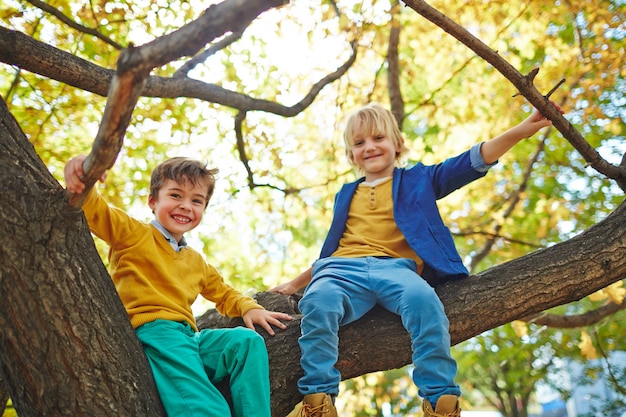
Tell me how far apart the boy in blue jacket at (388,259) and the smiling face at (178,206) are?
2.22ft

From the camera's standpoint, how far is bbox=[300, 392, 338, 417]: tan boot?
2.31 m

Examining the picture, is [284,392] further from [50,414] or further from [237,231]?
[237,231]

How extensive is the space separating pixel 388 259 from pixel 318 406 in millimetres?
875

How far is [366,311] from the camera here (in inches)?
106

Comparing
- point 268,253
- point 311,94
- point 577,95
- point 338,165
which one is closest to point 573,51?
point 577,95

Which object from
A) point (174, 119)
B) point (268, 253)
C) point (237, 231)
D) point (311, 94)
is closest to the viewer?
point (311, 94)

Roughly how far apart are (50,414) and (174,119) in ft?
13.9

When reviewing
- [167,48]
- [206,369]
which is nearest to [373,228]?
[206,369]

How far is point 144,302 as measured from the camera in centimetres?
240

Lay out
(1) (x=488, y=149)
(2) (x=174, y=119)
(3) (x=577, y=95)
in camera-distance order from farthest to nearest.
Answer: (3) (x=577, y=95), (2) (x=174, y=119), (1) (x=488, y=149)

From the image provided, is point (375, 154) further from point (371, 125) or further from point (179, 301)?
point (179, 301)

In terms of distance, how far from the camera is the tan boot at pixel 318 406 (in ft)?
7.59

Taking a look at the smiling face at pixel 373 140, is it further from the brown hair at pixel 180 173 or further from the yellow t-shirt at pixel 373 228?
the brown hair at pixel 180 173

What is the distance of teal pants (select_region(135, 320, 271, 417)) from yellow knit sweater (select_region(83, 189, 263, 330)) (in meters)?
0.09
